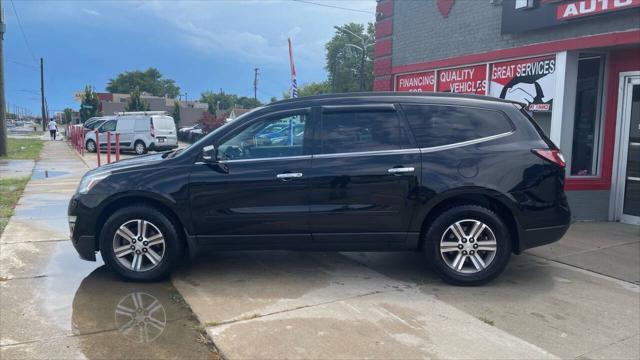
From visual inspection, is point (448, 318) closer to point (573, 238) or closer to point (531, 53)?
point (573, 238)

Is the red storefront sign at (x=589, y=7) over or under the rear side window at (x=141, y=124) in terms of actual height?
over

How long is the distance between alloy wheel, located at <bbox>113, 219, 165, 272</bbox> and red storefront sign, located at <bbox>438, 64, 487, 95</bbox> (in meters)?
6.90

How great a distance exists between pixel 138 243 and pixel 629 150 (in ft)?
23.8

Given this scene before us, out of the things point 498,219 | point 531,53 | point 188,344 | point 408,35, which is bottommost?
point 188,344

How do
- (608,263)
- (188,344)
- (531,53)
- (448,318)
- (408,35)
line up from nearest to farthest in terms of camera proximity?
1. (188,344)
2. (448,318)
3. (608,263)
4. (531,53)
5. (408,35)

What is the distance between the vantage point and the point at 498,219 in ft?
16.8

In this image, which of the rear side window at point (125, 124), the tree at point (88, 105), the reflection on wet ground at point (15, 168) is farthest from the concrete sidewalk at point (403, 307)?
the tree at point (88, 105)

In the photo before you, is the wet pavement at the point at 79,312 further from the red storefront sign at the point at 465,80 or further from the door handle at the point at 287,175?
the red storefront sign at the point at 465,80

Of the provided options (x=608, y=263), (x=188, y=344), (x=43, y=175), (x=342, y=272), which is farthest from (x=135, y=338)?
(x=43, y=175)

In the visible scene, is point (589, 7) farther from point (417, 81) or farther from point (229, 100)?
point (229, 100)

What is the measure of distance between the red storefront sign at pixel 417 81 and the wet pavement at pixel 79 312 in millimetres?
7613

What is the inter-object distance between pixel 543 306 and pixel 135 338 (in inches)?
136

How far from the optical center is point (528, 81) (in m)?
8.97

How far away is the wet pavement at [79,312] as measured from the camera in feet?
12.4
